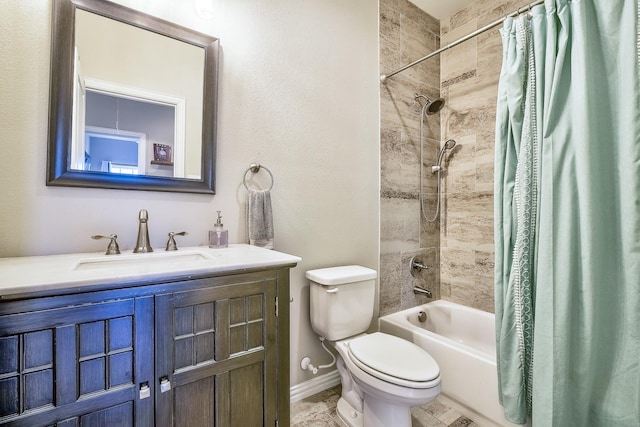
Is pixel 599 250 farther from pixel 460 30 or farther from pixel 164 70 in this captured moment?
pixel 460 30

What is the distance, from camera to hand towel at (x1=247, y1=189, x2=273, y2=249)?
142 centimetres

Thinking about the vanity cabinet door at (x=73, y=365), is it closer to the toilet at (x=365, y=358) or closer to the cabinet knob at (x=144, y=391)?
the cabinet knob at (x=144, y=391)

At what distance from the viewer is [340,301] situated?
1543 mm

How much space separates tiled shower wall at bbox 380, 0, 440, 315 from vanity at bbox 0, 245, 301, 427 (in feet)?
4.04

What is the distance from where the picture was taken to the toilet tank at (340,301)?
153cm

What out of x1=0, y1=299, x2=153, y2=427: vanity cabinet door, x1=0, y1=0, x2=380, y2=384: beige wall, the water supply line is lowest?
the water supply line

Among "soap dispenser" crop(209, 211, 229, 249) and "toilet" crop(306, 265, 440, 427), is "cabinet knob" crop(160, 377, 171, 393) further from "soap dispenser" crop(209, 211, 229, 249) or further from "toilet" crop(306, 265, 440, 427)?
"toilet" crop(306, 265, 440, 427)

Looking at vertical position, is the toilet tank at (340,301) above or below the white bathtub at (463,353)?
above

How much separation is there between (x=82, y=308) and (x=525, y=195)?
1.60 meters

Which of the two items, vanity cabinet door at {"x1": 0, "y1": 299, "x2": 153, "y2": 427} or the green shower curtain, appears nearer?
vanity cabinet door at {"x1": 0, "y1": 299, "x2": 153, "y2": 427}

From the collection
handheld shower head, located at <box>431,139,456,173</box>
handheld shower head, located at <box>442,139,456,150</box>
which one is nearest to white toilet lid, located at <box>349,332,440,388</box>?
handheld shower head, located at <box>431,139,456,173</box>

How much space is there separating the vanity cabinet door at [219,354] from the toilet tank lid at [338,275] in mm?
541

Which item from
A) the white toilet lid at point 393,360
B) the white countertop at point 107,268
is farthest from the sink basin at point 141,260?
the white toilet lid at point 393,360

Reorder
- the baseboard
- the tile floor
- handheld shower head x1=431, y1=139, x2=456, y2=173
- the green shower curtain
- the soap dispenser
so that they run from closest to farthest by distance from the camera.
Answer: the green shower curtain
the soap dispenser
the tile floor
the baseboard
handheld shower head x1=431, y1=139, x2=456, y2=173
